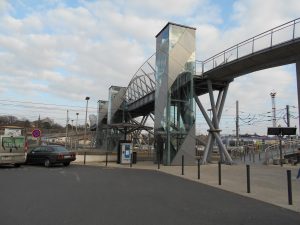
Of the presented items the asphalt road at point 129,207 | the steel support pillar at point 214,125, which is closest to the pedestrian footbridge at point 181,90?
the steel support pillar at point 214,125

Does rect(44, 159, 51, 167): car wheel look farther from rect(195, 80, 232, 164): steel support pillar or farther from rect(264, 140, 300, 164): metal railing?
rect(264, 140, 300, 164): metal railing

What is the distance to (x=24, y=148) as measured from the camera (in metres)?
25.0

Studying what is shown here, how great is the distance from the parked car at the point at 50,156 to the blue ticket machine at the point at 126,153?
13.3 feet

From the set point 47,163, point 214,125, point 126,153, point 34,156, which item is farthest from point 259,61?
point 34,156

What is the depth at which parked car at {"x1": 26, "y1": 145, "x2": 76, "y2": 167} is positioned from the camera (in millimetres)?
24922

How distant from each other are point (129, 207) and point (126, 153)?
63.6 feet

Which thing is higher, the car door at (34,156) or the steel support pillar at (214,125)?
the steel support pillar at (214,125)

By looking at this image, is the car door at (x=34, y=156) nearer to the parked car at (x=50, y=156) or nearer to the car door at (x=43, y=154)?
the parked car at (x=50, y=156)

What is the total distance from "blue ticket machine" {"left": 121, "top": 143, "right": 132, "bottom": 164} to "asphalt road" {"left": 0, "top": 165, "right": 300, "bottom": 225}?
15.0 m

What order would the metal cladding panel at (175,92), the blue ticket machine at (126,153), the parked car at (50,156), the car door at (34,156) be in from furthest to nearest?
the metal cladding panel at (175,92) < the blue ticket machine at (126,153) < the car door at (34,156) < the parked car at (50,156)

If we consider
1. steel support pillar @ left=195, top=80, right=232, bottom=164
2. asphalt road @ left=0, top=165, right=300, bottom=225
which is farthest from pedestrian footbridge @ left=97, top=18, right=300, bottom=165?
asphalt road @ left=0, top=165, right=300, bottom=225

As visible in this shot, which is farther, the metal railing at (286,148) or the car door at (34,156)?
the metal railing at (286,148)

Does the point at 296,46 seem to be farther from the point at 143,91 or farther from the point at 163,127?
A: the point at 143,91

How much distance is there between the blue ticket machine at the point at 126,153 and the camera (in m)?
28.5
